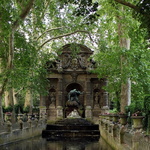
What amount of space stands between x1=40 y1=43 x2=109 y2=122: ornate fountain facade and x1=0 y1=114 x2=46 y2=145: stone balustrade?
19.7 ft

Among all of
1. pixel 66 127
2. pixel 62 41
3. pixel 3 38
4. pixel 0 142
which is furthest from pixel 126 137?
pixel 62 41

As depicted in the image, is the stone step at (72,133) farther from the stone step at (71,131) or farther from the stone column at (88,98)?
the stone column at (88,98)

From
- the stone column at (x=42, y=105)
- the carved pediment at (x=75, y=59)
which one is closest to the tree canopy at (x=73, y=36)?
the carved pediment at (x=75, y=59)

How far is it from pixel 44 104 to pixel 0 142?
42.0ft

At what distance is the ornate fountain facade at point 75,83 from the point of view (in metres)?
25.3

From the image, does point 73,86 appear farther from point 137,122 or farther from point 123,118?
point 137,122

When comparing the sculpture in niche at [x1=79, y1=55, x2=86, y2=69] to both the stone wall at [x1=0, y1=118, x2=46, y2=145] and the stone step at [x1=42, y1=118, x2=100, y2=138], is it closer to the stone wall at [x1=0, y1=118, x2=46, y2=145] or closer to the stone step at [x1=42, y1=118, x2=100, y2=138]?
the stone step at [x1=42, y1=118, x2=100, y2=138]

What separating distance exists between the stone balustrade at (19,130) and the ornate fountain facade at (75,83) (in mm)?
6005

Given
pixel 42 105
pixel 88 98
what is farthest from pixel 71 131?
pixel 88 98

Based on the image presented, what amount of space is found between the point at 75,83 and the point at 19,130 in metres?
12.3

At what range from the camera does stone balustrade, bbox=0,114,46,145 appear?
1293 cm

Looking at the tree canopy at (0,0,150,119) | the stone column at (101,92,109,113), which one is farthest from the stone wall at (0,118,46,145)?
the stone column at (101,92,109,113)

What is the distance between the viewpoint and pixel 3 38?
1434cm

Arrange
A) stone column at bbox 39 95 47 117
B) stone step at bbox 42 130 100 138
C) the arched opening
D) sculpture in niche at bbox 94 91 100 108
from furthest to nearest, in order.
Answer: the arched opening → sculpture in niche at bbox 94 91 100 108 → stone column at bbox 39 95 47 117 → stone step at bbox 42 130 100 138
